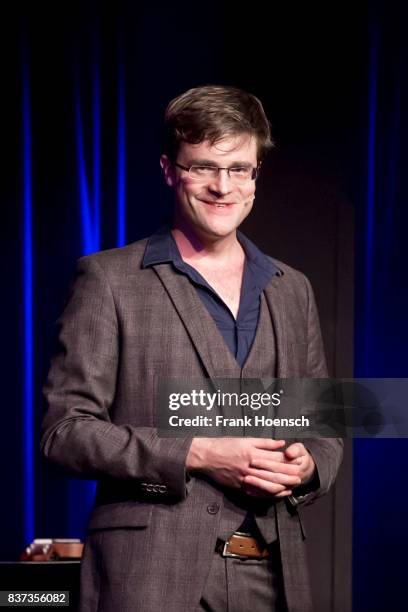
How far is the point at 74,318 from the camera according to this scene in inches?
69.8

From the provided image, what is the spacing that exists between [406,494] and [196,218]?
1.36 metres

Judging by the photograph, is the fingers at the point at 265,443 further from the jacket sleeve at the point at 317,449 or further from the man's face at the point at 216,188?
the man's face at the point at 216,188

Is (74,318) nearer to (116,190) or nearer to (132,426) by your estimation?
(132,426)

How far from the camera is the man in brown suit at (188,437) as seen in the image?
5.53ft

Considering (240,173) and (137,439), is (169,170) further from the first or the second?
(137,439)

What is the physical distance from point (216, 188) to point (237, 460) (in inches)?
20.8

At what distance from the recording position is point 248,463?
5.48 feet

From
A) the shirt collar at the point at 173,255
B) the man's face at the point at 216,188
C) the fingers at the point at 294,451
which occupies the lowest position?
the fingers at the point at 294,451

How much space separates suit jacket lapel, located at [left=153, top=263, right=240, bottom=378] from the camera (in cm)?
175

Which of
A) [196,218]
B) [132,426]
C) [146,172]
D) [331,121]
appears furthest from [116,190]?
[132,426]

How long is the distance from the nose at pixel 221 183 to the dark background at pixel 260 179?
91 cm

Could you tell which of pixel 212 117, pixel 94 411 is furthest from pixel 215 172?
pixel 94 411

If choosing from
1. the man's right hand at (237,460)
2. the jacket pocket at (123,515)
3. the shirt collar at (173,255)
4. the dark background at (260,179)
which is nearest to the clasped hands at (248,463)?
the man's right hand at (237,460)

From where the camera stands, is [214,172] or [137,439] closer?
[137,439]
